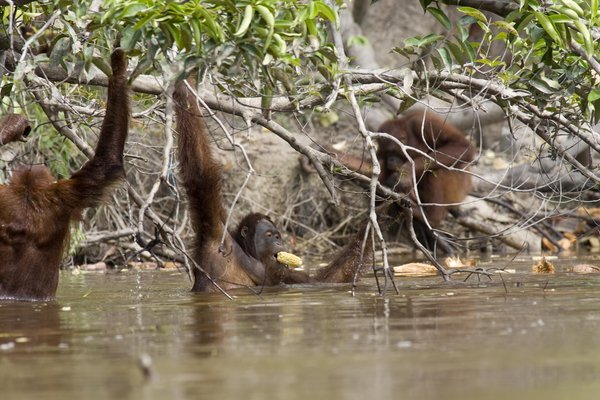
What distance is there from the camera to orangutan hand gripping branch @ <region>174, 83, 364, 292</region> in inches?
283

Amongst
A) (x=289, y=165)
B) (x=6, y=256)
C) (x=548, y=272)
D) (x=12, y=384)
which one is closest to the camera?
(x=12, y=384)

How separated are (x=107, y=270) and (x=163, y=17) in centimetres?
589

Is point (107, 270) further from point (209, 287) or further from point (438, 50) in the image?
point (438, 50)

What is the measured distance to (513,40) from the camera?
6145 mm

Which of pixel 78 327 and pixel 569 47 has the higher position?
pixel 569 47

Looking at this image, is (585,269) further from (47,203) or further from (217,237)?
(47,203)

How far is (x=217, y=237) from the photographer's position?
301 inches

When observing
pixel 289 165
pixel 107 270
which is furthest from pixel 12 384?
pixel 289 165

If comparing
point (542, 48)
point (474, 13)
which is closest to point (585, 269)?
point (542, 48)

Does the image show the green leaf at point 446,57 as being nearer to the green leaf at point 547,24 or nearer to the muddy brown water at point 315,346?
the green leaf at point 547,24

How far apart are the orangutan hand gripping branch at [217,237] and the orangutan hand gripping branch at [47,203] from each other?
0.56 metres

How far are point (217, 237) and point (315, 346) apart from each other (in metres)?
3.89

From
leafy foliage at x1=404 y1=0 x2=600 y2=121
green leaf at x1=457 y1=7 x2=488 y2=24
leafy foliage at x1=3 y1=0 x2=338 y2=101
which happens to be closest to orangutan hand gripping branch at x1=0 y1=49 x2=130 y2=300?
leafy foliage at x1=3 y1=0 x2=338 y2=101

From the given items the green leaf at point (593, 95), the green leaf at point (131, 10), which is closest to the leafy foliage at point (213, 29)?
the green leaf at point (131, 10)
